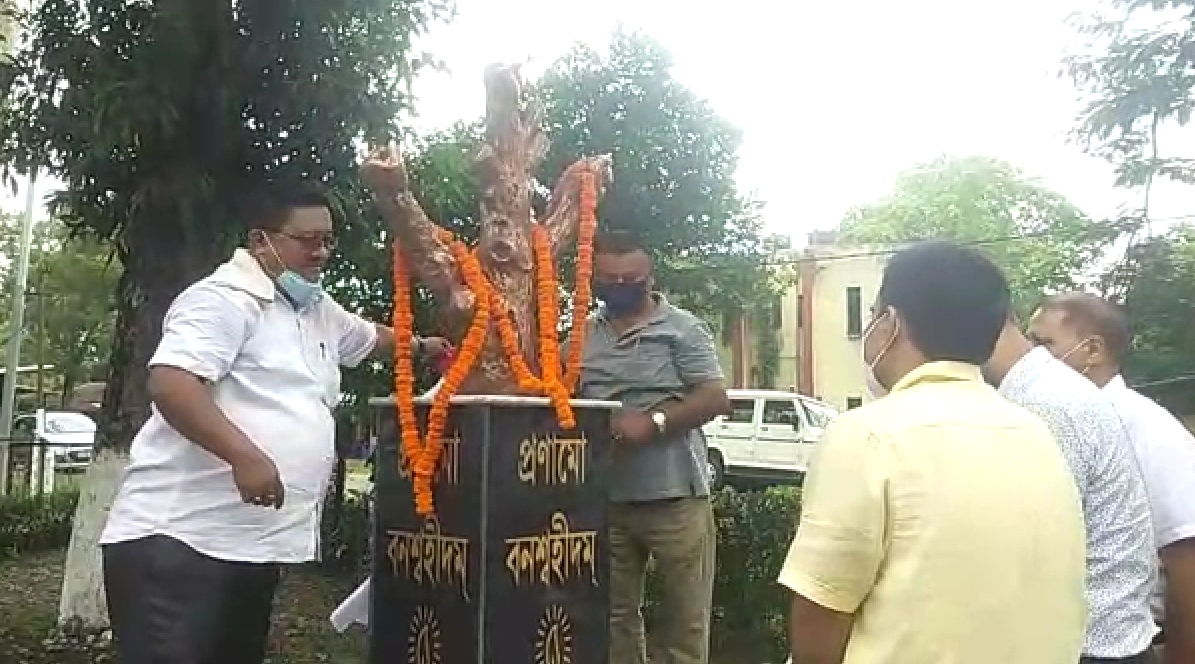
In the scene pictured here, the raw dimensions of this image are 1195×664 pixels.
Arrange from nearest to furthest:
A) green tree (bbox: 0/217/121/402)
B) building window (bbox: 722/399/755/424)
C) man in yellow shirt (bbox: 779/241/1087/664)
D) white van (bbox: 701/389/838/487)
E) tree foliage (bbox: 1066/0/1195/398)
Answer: man in yellow shirt (bbox: 779/241/1087/664)
tree foliage (bbox: 1066/0/1195/398)
green tree (bbox: 0/217/121/402)
white van (bbox: 701/389/838/487)
building window (bbox: 722/399/755/424)

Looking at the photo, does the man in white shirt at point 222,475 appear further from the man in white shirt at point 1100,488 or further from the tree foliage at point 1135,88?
the tree foliage at point 1135,88

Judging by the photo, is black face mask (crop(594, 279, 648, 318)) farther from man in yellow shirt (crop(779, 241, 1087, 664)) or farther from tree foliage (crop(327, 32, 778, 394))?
tree foliage (crop(327, 32, 778, 394))

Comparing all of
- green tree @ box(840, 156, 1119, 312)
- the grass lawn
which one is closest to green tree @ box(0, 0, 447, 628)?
the grass lawn

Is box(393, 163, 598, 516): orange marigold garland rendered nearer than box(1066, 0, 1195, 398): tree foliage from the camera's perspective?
Yes

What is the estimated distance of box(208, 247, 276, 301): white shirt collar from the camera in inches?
123

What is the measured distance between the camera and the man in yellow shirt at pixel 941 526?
1.99 m

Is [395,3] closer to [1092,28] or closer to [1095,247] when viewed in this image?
[1092,28]

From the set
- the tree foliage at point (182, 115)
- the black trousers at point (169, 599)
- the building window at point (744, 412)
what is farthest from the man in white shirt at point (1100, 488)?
the building window at point (744, 412)

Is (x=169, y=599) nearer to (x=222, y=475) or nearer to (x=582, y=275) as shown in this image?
(x=222, y=475)

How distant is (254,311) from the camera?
3117 millimetres

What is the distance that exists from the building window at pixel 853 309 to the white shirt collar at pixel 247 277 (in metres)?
30.6

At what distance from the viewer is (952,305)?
84.9 inches

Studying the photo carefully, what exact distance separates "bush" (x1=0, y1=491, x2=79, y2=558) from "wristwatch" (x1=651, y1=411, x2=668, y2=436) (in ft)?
24.3

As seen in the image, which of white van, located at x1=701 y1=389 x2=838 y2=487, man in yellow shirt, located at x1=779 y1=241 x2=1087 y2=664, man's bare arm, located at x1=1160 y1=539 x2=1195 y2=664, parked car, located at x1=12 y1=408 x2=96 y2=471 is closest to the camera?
man in yellow shirt, located at x1=779 y1=241 x2=1087 y2=664
